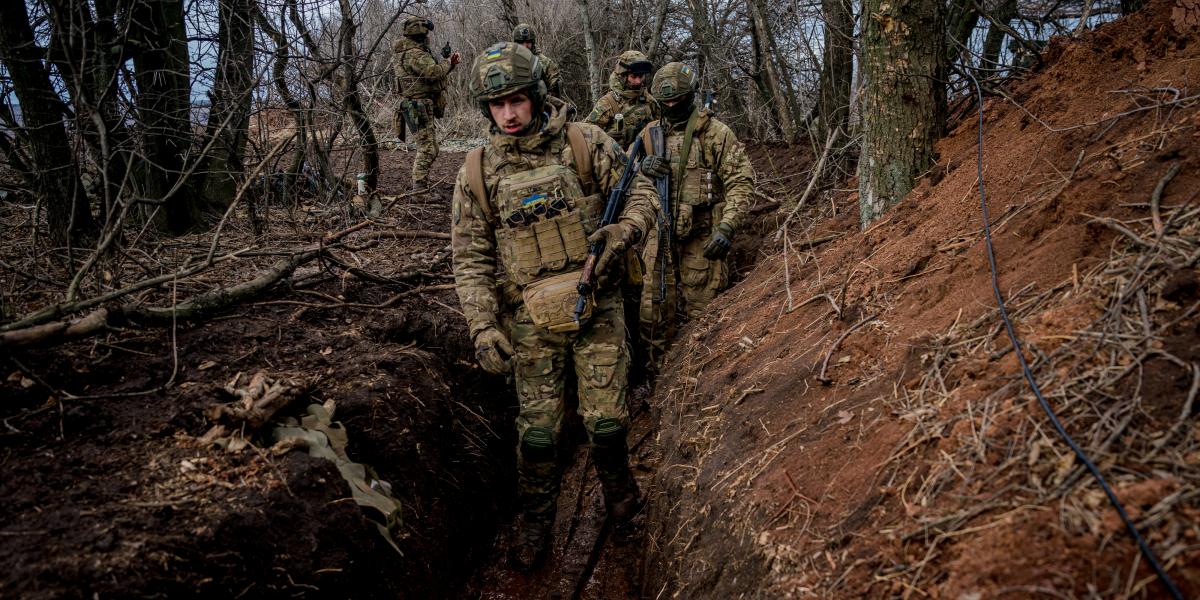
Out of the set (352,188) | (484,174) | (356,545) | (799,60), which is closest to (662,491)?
(356,545)

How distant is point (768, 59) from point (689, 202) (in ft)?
12.1

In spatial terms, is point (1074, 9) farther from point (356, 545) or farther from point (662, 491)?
point (356, 545)

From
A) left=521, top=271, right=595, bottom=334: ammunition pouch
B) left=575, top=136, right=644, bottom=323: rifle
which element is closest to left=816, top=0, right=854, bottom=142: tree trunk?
left=575, top=136, right=644, bottom=323: rifle

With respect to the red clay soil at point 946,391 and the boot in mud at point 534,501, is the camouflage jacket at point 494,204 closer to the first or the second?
the boot in mud at point 534,501

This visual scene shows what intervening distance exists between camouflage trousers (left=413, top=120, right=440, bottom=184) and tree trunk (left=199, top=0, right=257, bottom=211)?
8.56ft

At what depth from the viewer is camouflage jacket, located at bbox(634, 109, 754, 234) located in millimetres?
5727

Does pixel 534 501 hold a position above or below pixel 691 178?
below

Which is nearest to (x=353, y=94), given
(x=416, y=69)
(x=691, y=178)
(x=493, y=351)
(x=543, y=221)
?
(x=416, y=69)

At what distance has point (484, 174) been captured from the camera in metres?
3.74

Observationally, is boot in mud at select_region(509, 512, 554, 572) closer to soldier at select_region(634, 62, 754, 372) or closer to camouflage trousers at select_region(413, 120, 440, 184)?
soldier at select_region(634, 62, 754, 372)

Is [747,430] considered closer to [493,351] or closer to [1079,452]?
[493,351]

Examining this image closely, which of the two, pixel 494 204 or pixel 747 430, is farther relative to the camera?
pixel 494 204

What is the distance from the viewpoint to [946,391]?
230 cm

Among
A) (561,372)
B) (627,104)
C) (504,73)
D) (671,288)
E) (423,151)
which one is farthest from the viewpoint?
(423,151)
